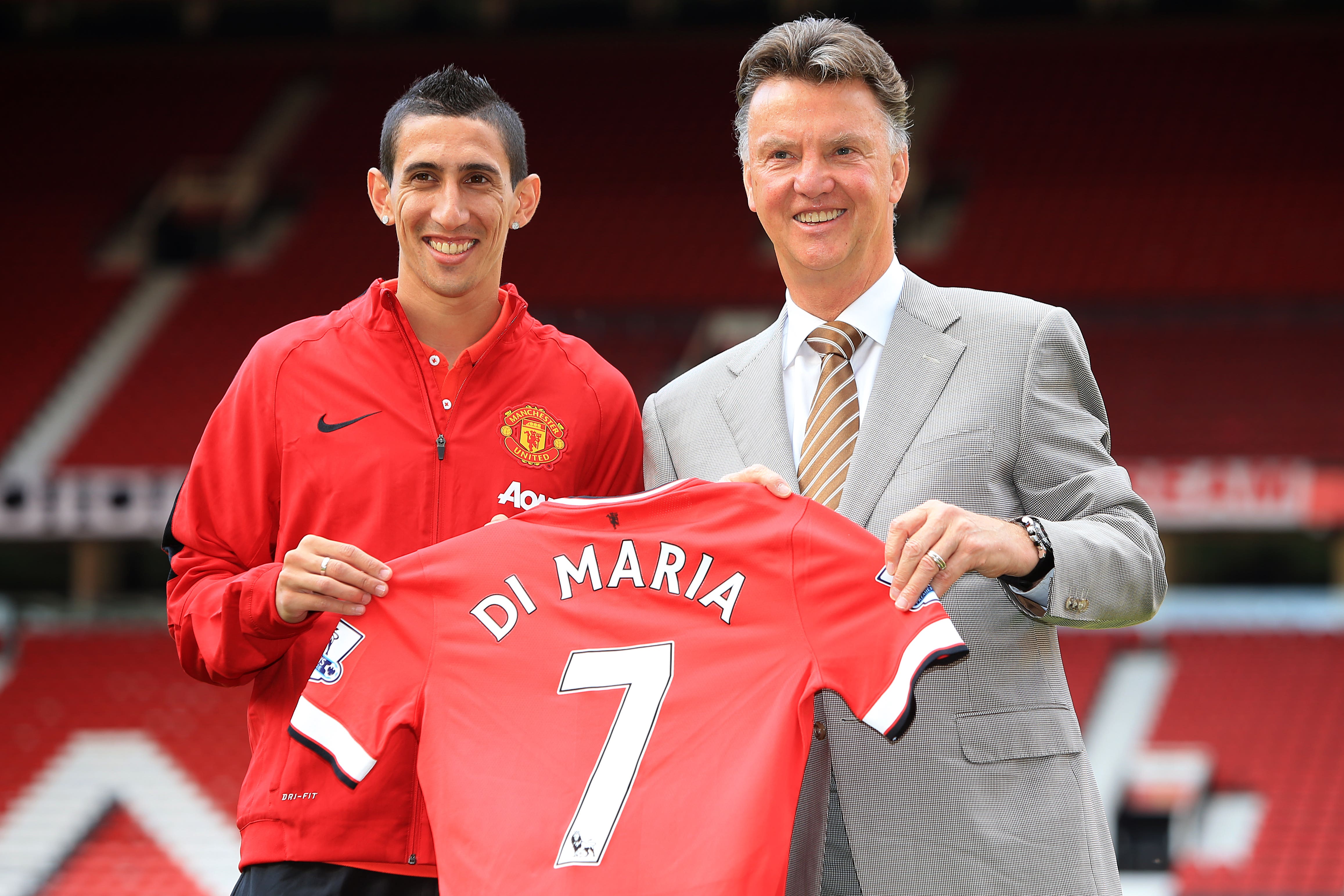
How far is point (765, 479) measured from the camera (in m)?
1.99

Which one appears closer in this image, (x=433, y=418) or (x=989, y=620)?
(x=989, y=620)

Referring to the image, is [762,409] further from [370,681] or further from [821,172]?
[370,681]

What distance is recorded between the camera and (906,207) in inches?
463

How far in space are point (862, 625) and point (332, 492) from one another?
3.02 feet

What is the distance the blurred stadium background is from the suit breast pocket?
6.20 m

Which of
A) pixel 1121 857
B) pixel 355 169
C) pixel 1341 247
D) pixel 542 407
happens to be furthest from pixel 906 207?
pixel 542 407

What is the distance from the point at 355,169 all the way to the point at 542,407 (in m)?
10.9

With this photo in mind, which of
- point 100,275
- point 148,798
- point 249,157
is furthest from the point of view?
point 249,157

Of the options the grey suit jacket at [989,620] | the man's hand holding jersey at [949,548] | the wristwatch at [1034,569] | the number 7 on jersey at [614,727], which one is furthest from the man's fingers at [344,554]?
the wristwatch at [1034,569]

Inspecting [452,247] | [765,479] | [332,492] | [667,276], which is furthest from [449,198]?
[667,276]

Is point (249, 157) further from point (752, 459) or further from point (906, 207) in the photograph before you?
point (752, 459)

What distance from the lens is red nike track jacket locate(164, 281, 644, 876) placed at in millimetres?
2074

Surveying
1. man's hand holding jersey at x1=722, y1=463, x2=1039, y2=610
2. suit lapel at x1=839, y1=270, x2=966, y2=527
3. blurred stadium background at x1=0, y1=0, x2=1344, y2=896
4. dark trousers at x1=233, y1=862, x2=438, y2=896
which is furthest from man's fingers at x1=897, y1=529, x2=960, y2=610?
blurred stadium background at x1=0, y1=0, x2=1344, y2=896

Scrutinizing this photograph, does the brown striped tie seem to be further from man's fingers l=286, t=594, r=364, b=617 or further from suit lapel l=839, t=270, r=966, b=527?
man's fingers l=286, t=594, r=364, b=617
